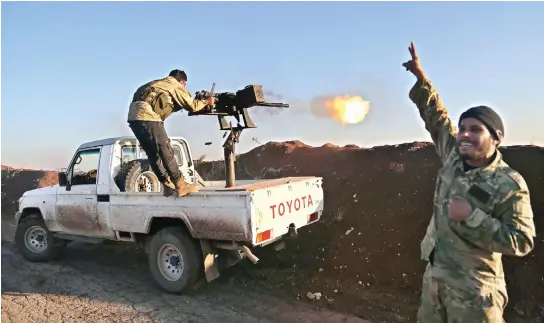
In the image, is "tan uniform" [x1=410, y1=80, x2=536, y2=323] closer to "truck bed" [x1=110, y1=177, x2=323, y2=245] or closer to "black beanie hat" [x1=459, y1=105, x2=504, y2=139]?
"black beanie hat" [x1=459, y1=105, x2=504, y2=139]

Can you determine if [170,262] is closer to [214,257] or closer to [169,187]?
[214,257]

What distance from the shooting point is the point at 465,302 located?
242 centimetres

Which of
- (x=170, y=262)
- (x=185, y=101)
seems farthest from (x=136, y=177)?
(x=185, y=101)

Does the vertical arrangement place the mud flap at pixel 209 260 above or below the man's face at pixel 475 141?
below

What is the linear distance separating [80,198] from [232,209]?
3.42m

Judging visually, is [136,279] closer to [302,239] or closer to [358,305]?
[302,239]

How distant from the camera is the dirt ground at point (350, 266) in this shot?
5.34 metres

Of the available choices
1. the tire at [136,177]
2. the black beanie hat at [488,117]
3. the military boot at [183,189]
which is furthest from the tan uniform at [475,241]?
the tire at [136,177]

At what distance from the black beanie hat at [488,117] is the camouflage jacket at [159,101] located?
13.3 ft

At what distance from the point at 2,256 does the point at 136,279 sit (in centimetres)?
380

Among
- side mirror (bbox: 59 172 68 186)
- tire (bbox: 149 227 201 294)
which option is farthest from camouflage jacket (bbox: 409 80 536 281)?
side mirror (bbox: 59 172 68 186)

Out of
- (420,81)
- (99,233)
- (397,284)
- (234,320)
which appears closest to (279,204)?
(234,320)

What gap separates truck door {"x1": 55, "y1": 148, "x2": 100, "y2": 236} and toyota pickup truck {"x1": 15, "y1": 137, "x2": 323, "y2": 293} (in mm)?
17

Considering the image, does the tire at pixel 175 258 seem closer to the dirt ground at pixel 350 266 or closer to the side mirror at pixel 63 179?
the dirt ground at pixel 350 266
